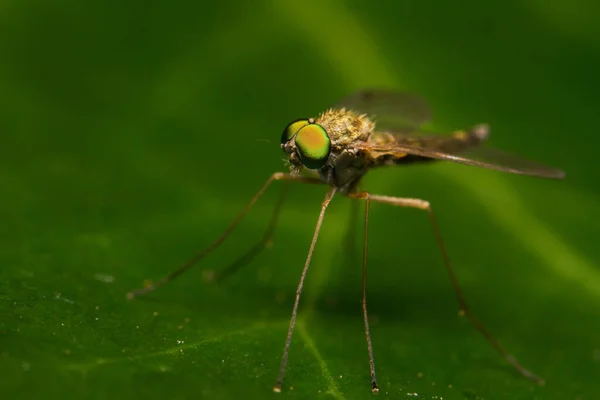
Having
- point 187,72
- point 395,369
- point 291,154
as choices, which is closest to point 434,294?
point 395,369

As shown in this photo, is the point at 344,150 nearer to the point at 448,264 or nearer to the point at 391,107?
the point at 391,107

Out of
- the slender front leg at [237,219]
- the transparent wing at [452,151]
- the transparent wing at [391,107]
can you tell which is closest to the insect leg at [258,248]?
the slender front leg at [237,219]

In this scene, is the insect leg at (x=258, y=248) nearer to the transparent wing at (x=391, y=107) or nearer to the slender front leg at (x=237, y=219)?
the slender front leg at (x=237, y=219)

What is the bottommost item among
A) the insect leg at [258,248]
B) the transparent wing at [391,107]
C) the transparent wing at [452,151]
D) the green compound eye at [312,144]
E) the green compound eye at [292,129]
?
the insect leg at [258,248]

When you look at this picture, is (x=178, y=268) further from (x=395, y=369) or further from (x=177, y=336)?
(x=395, y=369)

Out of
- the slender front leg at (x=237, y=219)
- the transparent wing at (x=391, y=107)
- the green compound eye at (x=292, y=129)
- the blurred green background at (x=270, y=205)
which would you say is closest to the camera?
the blurred green background at (x=270, y=205)

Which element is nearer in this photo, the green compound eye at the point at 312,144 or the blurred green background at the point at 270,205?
the blurred green background at the point at 270,205

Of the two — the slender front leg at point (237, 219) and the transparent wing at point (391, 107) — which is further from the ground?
the transparent wing at point (391, 107)

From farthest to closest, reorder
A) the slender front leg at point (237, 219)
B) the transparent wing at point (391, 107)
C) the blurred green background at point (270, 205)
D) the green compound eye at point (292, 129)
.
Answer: the transparent wing at point (391, 107) < the green compound eye at point (292, 129) < the slender front leg at point (237, 219) < the blurred green background at point (270, 205)
